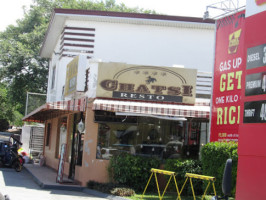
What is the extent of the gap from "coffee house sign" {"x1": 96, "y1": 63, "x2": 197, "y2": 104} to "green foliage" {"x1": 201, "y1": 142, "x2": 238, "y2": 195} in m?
4.07

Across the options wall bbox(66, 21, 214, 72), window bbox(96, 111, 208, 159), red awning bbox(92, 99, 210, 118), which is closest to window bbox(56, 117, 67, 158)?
wall bbox(66, 21, 214, 72)

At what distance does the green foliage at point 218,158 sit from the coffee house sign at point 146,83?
407cm

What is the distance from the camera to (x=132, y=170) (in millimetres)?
15250

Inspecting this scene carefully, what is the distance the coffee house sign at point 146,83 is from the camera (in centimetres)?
1638

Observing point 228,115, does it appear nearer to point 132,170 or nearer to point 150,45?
point 132,170

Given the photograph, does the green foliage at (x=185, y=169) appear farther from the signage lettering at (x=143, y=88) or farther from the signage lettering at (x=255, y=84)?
the signage lettering at (x=255, y=84)

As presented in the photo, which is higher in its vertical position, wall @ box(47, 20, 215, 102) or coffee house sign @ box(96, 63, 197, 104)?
wall @ box(47, 20, 215, 102)

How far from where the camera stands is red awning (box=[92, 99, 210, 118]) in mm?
15492

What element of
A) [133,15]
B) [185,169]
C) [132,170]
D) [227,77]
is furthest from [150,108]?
[133,15]

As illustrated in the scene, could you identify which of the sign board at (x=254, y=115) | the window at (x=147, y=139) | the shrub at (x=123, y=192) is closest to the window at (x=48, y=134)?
the window at (x=147, y=139)

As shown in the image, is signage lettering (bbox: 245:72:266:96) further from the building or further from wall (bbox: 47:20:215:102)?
wall (bbox: 47:20:215:102)

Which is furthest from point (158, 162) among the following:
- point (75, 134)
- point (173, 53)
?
point (173, 53)

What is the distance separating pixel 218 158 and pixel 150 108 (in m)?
4.07

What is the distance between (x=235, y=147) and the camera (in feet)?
39.0
